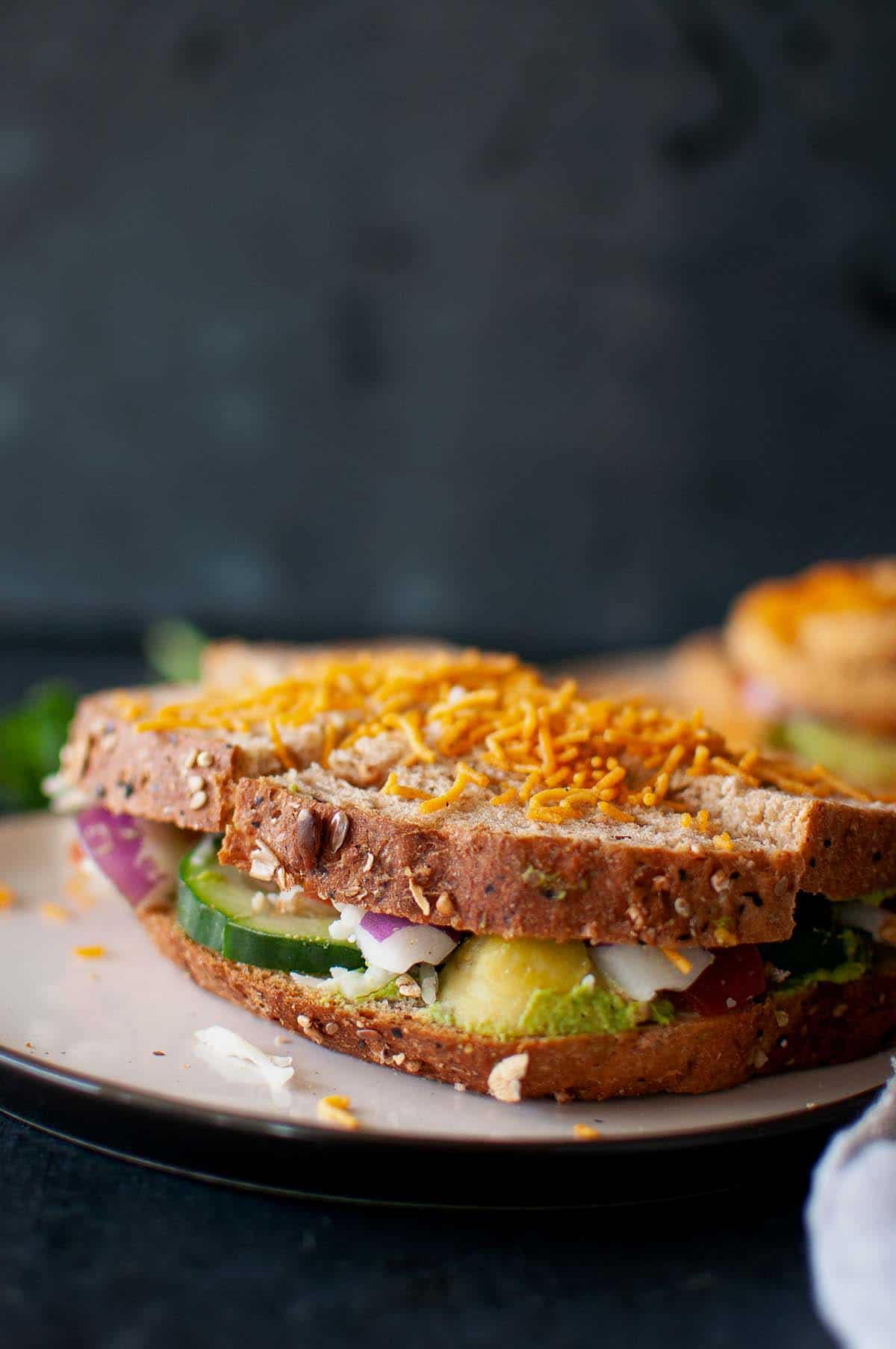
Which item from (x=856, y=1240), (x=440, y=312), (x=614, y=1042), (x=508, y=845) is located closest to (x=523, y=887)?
(x=508, y=845)

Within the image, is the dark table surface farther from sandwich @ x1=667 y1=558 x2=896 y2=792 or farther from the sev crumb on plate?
sandwich @ x1=667 y1=558 x2=896 y2=792

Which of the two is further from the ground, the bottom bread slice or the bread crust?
the bread crust

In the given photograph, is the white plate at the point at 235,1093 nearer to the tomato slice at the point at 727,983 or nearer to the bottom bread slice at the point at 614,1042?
the bottom bread slice at the point at 614,1042

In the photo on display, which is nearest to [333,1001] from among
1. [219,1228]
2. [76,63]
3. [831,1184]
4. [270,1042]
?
[270,1042]

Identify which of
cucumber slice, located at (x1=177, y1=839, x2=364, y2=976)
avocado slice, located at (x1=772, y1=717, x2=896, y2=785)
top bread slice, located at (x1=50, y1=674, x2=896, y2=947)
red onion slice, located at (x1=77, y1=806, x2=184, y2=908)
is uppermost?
top bread slice, located at (x1=50, y1=674, x2=896, y2=947)

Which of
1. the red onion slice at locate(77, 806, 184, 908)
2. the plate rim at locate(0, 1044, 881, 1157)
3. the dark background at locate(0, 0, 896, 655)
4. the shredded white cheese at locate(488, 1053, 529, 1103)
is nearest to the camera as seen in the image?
the plate rim at locate(0, 1044, 881, 1157)

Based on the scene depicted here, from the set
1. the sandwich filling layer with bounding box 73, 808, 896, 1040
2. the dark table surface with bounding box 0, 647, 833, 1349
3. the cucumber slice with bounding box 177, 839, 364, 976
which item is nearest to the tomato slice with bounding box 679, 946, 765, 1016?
the sandwich filling layer with bounding box 73, 808, 896, 1040
